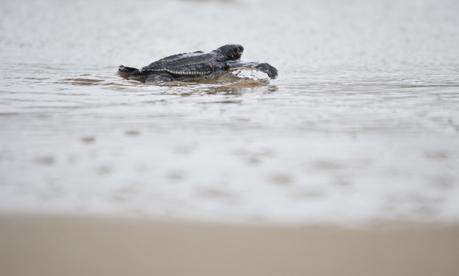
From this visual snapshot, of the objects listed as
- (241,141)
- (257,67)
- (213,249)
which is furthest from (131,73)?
(213,249)

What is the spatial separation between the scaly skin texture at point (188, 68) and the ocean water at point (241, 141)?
195 millimetres

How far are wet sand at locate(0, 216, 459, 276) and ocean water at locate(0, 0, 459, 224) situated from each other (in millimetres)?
107

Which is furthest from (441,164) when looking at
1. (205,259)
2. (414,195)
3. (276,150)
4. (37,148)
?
(37,148)

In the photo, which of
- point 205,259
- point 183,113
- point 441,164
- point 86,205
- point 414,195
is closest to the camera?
point 205,259

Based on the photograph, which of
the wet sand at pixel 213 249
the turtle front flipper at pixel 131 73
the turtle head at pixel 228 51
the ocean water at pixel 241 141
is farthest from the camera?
the turtle head at pixel 228 51

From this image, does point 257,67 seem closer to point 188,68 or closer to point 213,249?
point 188,68

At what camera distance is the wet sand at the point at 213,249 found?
5.49 feet

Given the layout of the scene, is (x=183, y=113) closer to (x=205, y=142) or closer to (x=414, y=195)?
(x=205, y=142)

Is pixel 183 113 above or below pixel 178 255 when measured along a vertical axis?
above

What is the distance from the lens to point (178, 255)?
1757mm

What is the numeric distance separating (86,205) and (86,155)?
2.28 feet

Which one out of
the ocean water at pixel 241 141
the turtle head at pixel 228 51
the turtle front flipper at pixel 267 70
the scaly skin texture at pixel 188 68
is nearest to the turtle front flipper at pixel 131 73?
the scaly skin texture at pixel 188 68

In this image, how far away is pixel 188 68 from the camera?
19.0 ft

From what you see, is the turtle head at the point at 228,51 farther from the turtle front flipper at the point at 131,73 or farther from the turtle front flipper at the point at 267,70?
the turtle front flipper at the point at 131,73
